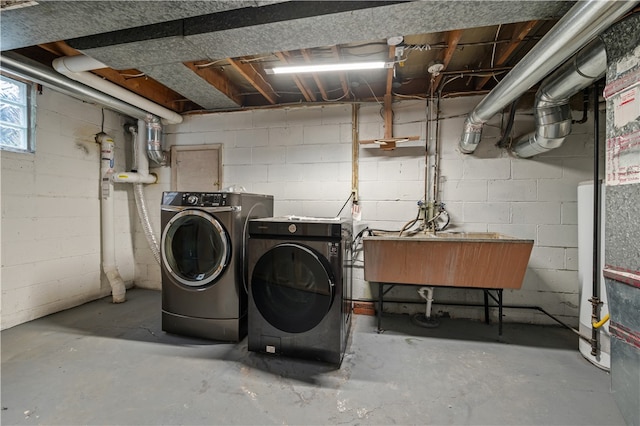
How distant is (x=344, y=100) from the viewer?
3012mm

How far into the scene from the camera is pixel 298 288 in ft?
6.62

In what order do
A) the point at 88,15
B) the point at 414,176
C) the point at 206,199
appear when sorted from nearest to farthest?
1. the point at 88,15
2. the point at 206,199
3. the point at 414,176

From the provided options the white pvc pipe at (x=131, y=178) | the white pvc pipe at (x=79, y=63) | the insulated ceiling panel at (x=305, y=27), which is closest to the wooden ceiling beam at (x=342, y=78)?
the insulated ceiling panel at (x=305, y=27)

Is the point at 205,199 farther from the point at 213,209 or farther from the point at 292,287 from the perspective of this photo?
the point at 292,287

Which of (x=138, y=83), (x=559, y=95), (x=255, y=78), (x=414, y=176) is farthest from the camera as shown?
(x=414, y=176)

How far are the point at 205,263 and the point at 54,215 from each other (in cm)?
188

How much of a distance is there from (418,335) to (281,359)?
4.19 feet

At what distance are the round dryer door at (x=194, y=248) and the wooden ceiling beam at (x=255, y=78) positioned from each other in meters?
1.34

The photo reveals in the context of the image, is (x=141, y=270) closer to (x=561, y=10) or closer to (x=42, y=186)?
(x=42, y=186)

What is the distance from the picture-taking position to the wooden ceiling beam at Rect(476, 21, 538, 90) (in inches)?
70.1

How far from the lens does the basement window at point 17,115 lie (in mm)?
2385

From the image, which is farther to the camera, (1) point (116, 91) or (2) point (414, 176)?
(2) point (414, 176)

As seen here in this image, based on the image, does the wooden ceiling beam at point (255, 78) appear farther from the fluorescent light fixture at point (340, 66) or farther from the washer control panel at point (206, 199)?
the washer control panel at point (206, 199)

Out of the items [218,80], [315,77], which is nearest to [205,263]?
[218,80]
